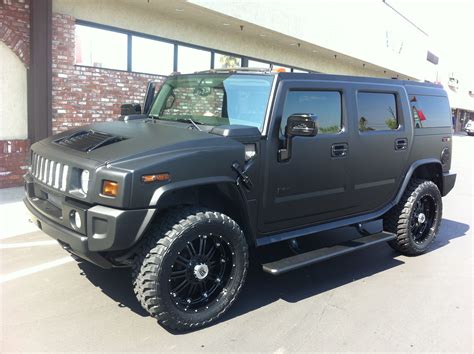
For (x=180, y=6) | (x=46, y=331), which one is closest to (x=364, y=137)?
(x=46, y=331)

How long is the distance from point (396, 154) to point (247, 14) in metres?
8.03

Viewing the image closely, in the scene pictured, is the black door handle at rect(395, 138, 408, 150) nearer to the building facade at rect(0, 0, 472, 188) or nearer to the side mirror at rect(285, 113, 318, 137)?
the building facade at rect(0, 0, 472, 188)

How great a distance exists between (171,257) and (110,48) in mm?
7749

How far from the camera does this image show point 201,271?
11.4 ft

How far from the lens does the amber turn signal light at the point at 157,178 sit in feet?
10.2

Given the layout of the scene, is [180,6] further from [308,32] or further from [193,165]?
[193,165]

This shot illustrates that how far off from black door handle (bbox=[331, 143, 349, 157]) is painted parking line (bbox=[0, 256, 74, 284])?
2849 millimetres

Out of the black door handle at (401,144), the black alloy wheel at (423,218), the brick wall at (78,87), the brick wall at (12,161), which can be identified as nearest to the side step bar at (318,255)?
the black alloy wheel at (423,218)

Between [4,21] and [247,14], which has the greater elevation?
[247,14]

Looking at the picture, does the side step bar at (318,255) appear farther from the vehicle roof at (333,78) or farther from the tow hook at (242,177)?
the vehicle roof at (333,78)

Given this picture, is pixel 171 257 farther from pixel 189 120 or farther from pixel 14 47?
pixel 14 47

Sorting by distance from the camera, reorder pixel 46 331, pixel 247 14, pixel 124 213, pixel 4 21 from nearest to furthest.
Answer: pixel 124 213
pixel 46 331
pixel 4 21
pixel 247 14

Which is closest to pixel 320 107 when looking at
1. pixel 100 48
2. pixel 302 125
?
pixel 302 125

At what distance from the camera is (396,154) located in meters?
5.07
